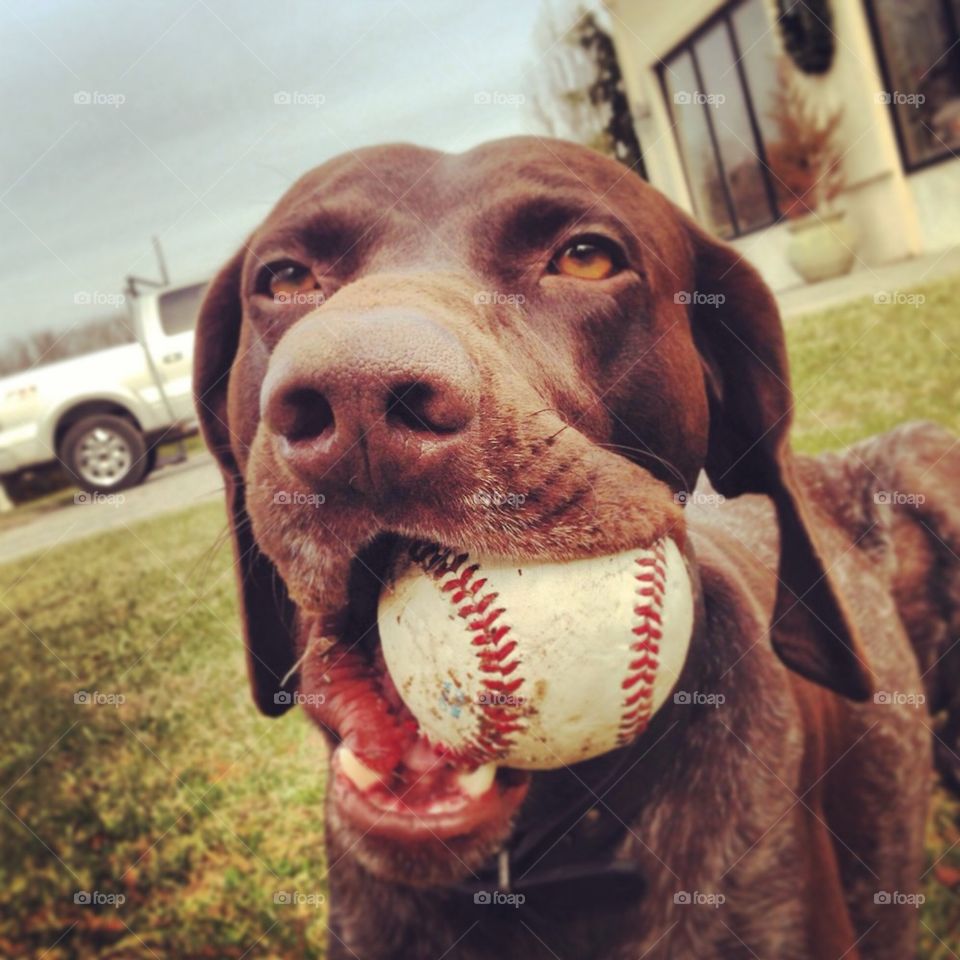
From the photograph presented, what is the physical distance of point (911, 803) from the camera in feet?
7.35

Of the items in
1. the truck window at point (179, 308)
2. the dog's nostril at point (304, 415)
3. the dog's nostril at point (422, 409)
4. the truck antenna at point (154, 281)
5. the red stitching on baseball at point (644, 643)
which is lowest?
the red stitching on baseball at point (644, 643)

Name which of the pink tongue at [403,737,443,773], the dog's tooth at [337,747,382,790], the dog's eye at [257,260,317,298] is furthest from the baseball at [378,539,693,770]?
the dog's eye at [257,260,317,298]

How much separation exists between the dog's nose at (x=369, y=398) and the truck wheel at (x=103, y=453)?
186 centimetres

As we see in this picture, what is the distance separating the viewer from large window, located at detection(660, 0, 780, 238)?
8.10ft

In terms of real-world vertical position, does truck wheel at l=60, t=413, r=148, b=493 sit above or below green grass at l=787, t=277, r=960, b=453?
above

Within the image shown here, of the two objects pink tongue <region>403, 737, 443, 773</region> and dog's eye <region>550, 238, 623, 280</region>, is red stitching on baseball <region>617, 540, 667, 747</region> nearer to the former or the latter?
pink tongue <region>403, 737, 443, 773</region>

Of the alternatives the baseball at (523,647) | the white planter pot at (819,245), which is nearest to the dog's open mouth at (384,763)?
the baseball at (523,647)

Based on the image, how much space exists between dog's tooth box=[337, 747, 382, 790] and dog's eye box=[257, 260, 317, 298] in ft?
2.86

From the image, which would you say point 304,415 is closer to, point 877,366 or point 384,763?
point 384,763

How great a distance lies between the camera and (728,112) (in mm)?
2682

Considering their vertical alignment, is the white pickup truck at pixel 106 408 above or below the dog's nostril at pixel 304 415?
above

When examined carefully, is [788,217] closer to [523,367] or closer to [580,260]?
[580,260]

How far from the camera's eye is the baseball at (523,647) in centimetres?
117

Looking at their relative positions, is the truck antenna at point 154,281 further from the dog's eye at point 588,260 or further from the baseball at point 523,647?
the baseball at point 523,647
